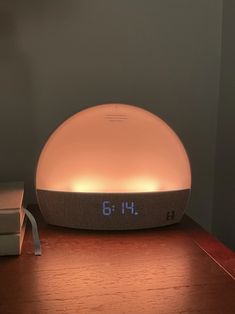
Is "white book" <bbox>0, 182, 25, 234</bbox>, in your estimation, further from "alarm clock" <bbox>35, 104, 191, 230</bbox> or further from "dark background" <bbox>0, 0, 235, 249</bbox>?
"dark background" <bbox>0, 0, 235, 249</bbox>

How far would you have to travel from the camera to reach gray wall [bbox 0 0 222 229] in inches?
37.3

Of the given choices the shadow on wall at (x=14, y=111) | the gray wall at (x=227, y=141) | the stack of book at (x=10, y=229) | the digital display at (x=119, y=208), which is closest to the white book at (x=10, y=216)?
the stack of book at (x=10, y=229)

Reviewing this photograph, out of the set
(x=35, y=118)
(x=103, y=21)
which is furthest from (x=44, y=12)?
(x=35, y=118)

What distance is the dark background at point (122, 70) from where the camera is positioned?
948 millimetres

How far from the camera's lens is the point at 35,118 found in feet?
3.18

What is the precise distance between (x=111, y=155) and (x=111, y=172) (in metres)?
0.03

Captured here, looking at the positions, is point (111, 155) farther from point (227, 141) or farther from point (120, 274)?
point (227, 141)

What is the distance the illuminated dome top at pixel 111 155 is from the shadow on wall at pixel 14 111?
0.21 metres

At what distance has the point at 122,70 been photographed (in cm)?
99

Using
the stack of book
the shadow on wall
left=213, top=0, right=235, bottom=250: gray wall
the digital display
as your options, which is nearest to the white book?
the stack of book

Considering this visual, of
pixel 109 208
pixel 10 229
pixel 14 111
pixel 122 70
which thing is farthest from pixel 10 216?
pixel 122 70

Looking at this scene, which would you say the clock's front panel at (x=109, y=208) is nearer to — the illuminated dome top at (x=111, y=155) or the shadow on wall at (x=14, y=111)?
the illuminated dome top at (x=111, y=155)

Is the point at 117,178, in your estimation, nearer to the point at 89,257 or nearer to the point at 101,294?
the point at 89,257

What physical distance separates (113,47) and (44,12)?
0.56 ft
